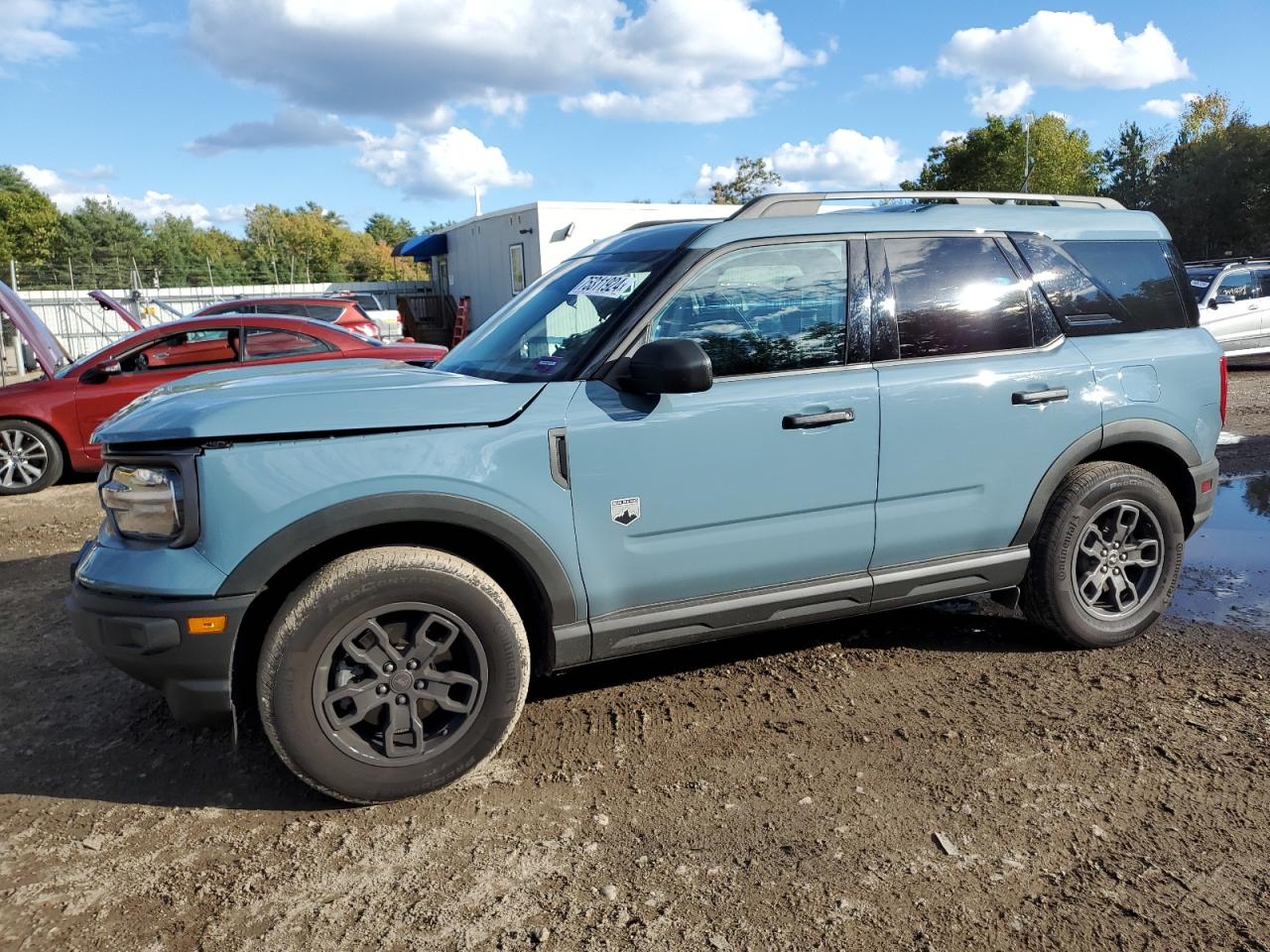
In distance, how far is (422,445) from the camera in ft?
9.70

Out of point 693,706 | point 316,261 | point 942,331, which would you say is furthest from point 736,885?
point 316,261

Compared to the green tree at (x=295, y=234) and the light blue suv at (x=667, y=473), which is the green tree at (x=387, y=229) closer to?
the green tree at (x=295, y=234)

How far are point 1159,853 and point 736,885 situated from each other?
4.07 ft

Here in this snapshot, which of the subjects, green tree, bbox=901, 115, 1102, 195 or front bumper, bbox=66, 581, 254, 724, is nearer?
front bumper, bbox=66, 581, 254, 724

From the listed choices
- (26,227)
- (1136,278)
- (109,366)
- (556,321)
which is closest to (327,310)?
(109,366)

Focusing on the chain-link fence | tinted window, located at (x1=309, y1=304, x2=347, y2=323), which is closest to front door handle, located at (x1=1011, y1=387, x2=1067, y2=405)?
tinted window, located at (x1=309, y1=304, x2=347, y2=323)

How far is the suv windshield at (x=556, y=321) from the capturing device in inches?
134

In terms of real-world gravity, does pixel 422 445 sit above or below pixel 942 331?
below

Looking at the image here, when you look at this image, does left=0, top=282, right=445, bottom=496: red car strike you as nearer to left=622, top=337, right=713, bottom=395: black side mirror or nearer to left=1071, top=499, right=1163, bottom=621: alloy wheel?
left=622, top=337, right=713, bottom=395: black side mirror

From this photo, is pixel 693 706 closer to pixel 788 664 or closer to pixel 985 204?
pixel 788 664

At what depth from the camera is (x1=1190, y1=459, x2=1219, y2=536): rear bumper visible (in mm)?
4227

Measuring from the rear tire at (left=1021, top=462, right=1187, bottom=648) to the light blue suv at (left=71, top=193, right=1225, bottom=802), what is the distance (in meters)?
0.01

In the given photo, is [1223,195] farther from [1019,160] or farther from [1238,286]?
[1238,286]

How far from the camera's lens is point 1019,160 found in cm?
5500
